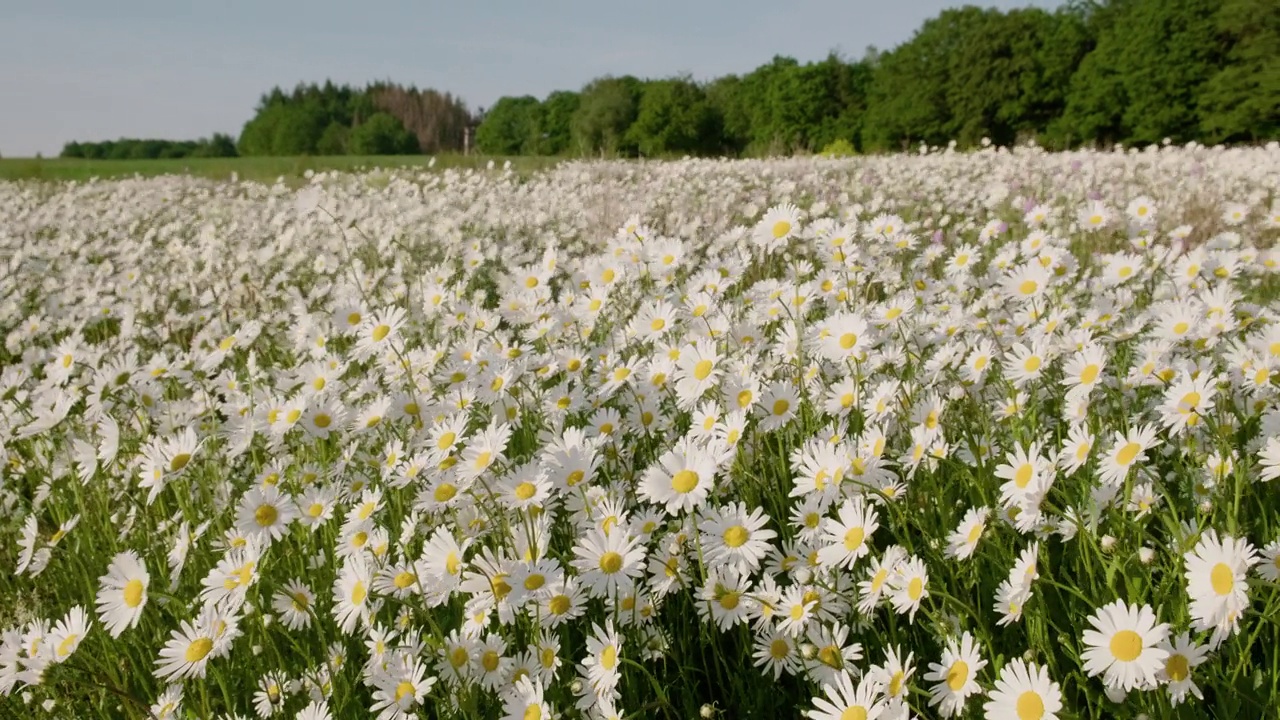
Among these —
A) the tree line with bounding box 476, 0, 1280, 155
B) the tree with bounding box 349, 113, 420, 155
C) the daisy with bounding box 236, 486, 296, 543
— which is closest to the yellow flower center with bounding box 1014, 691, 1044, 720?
the daisy with bounding box 236, 486, 296, 543

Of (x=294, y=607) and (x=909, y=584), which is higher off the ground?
(x=909, y=584)

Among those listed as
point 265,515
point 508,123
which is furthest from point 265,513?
point 508,123

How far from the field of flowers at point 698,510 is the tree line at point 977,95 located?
11258mm

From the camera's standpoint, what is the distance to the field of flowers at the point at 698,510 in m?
1.43

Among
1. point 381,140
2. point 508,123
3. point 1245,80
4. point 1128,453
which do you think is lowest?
point 1128,453

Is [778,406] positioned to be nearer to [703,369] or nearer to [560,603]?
[703,369]

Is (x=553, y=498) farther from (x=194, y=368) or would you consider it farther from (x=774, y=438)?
(x=194, y=368)

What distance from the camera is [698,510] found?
1.76 meters

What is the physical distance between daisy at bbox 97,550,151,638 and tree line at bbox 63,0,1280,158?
40.4 feet

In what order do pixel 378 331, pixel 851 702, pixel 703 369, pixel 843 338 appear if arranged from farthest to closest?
1. pixel 378 331
2. pixel 843 338
3. pixel 703 369
4. pixel 851 702

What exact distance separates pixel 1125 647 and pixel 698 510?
832 mm

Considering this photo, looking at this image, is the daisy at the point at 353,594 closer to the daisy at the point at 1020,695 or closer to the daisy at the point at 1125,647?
the daisy at the point at 1020,695

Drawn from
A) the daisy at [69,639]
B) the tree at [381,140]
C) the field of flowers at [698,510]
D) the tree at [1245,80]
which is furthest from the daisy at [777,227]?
the tree at [381,140]

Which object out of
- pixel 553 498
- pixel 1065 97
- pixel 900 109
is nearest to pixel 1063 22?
pixel 1065 97
